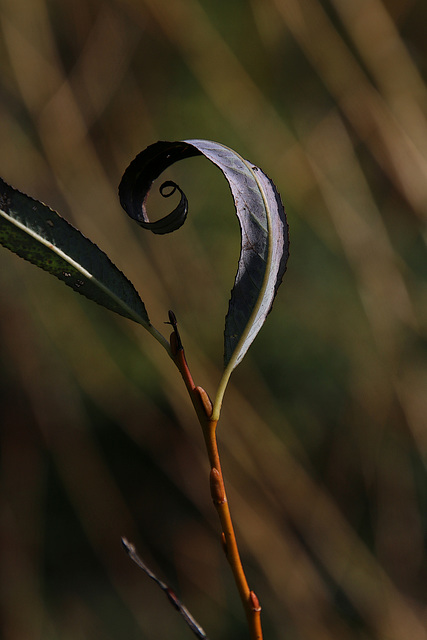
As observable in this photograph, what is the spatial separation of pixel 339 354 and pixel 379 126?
0.43 metres

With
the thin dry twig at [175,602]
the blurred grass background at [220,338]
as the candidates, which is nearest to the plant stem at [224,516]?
the thin dry twig at [175,602]

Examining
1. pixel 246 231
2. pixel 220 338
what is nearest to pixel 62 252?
pixel 246 231

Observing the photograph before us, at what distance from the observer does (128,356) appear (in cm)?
118

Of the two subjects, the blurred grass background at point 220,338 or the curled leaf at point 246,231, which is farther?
the blurred grass background at point 220,338

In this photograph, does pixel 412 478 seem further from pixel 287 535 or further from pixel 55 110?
pixel 55 110

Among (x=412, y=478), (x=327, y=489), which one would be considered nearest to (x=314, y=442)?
(x=327, y=489)

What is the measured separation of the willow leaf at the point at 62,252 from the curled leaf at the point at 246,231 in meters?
0.02

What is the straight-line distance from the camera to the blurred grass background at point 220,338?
1134 mm

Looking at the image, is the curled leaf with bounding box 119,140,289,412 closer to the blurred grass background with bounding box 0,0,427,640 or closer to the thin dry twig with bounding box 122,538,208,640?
the thin dry twig with bounding box 122,538,208,640

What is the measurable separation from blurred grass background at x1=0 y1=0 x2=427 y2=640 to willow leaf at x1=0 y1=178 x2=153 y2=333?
0.87 meters

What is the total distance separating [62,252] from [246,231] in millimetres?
67

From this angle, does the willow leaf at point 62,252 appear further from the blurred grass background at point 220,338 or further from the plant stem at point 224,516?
the blurred grass background at point 220,338

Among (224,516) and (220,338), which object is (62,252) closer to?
(224,516)

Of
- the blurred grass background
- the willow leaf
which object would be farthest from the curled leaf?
the blurred grass background
